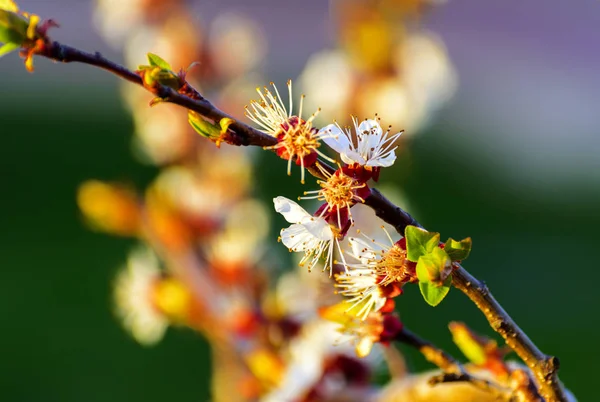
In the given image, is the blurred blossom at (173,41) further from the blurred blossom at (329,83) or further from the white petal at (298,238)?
the white petal at (298,238)

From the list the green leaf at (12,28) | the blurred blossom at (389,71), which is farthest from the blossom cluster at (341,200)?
the blurred blossom at (389,71)

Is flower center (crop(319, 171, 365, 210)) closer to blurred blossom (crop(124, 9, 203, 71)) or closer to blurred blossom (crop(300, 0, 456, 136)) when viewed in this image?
blurred blossom (crop(300, 0, 456, 136))

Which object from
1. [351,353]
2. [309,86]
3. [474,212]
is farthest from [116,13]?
[474,212]

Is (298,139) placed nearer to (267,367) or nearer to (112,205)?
(267,367)

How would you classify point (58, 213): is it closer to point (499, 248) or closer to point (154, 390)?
point (154, 390)

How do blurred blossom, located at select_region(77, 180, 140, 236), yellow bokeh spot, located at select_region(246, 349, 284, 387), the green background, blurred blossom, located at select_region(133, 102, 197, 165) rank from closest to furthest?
yellow bokeh spot, located at select_region(246, 349, 284, 387) < blurred blossom, located at select_region(77, 180, 140, 236) < blurred blossom, located at select_region(133, 102, 197, 165) < the green background

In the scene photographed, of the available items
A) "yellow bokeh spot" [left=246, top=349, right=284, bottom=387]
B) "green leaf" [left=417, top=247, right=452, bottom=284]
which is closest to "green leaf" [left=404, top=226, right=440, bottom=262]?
"green leaf" [left=417, top=247, right=452, bottom=284]
